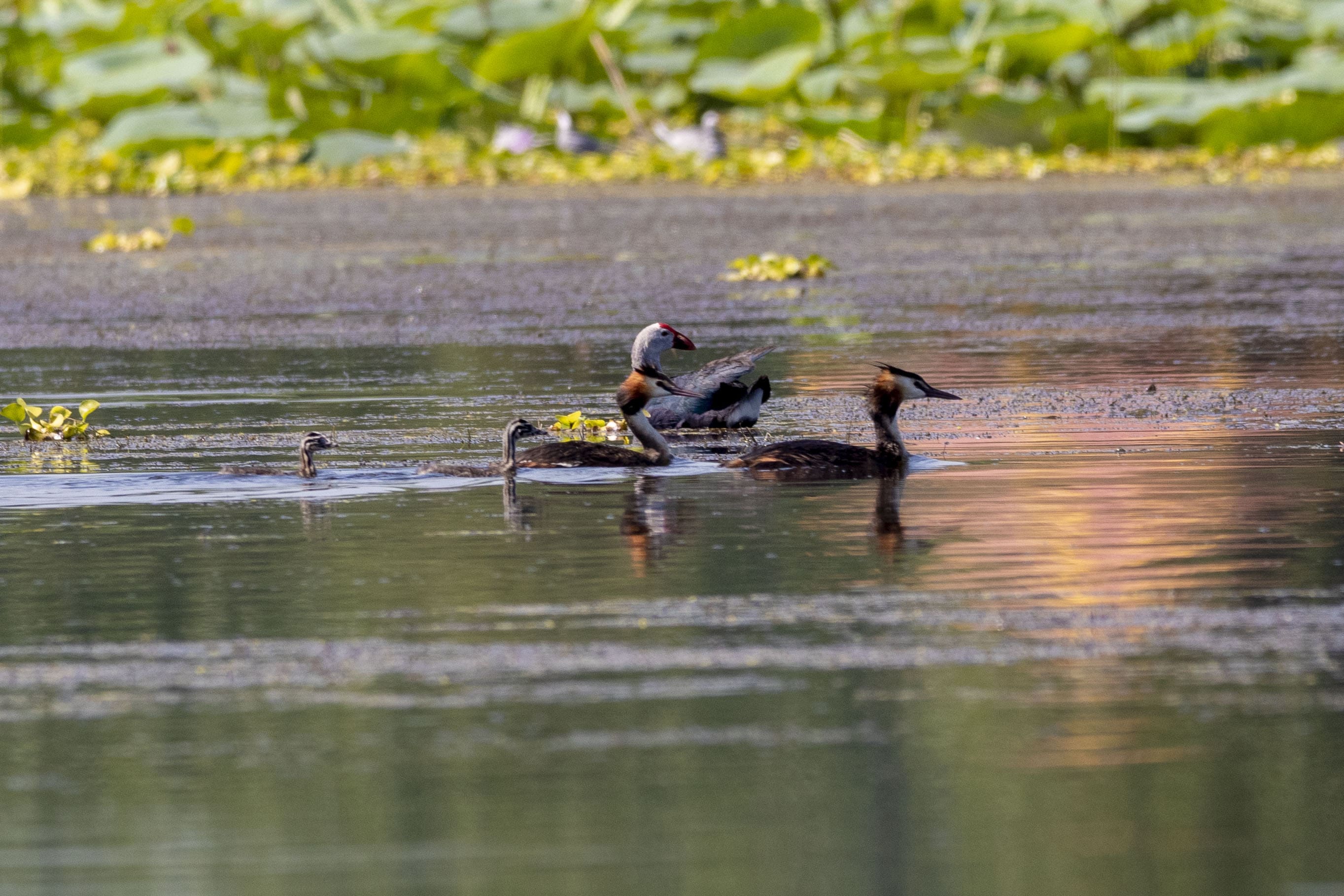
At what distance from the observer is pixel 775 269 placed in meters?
15.4

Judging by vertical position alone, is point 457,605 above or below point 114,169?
below

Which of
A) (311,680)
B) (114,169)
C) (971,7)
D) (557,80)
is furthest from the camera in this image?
(971,7)

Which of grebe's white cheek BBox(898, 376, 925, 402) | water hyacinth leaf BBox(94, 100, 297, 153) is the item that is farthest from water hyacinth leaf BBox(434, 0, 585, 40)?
grebe's white cheek BBox(898, 376, 925, 402)

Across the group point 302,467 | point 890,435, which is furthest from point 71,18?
point 890,435

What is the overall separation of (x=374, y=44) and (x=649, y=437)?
18987 millimetres

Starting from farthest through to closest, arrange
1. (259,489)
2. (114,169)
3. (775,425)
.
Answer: (114,169), (775,425), (259,489)

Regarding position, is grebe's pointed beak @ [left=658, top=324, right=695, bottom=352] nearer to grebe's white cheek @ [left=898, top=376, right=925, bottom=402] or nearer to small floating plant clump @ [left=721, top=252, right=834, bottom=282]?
grebe's white cheek @ [left=898, top=376, right=925, bottom=402]

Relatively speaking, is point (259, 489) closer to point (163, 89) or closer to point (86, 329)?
point (86, 329)

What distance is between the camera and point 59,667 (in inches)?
201

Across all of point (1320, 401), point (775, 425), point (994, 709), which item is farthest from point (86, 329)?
point (994, 709)

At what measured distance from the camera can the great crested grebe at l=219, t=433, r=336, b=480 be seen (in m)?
7.80

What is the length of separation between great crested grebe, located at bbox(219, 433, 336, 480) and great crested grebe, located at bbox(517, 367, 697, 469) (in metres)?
A: 0.68

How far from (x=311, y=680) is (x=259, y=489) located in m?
2.84

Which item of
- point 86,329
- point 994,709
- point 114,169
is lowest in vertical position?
point 994,709
